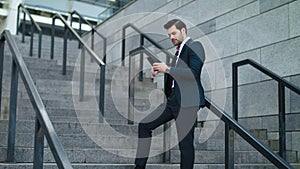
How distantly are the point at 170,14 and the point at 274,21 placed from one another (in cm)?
241

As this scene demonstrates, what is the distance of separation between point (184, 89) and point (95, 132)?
5.16 feet

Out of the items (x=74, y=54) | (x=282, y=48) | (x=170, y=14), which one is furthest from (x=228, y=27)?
(x=74, y=54)

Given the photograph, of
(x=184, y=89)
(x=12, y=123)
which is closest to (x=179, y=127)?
(x=184, y=89)

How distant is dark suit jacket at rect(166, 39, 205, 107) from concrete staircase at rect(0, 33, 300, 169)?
85cm

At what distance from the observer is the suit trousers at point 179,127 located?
→ 3.22 metres

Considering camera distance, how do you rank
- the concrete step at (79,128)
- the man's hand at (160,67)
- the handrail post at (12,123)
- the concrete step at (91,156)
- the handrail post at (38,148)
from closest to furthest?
the handrail post at (38,148)
the man's hand at (160,67)
the handrail post at (12,123)
the concrete step at (91,156)
the concrete step at (79,128)

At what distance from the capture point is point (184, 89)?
328cm

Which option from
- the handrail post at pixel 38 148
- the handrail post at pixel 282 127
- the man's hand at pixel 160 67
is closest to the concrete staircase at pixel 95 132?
the handrail post at pixel 282 127

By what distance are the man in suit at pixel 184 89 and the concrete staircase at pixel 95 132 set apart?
0.66m

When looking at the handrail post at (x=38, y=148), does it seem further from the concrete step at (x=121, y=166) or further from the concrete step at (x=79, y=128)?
the concrete step at (x=79, y=128)

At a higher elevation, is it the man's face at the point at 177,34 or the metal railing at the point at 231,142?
the man's face at the point at 177,34

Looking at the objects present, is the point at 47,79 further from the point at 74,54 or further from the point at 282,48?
the point at 282,48

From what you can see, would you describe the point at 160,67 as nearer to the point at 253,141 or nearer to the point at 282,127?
the point at 253,141

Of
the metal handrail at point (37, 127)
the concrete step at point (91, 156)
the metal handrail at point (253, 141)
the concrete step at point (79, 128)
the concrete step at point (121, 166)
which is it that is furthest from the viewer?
the concrete step at point (79, 128)
